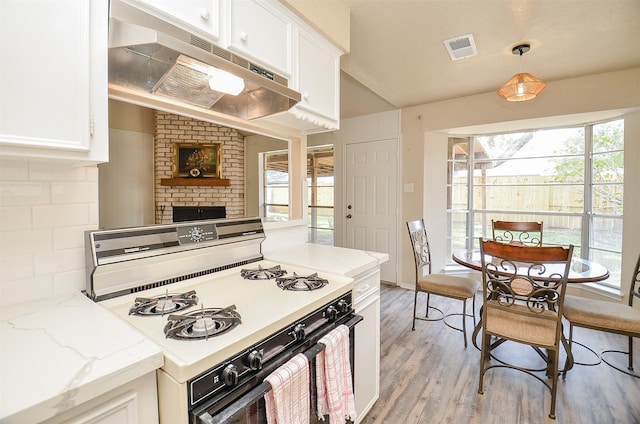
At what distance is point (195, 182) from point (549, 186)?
4099 mm

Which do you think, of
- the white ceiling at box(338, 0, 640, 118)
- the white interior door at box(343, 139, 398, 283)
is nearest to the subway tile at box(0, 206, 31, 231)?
the white ceiling at box(338, 0, 640, 118)

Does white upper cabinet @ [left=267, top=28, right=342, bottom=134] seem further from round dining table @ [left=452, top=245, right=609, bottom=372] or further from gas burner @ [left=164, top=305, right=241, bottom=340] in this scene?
round dining table @ [left=452, top=245, right=609, bottom=372]

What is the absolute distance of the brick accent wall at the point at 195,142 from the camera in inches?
58.9

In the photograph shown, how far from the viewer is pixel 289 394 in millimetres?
974

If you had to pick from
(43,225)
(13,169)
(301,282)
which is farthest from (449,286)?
(13,169)

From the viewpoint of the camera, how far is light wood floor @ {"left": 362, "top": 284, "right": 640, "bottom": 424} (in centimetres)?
176

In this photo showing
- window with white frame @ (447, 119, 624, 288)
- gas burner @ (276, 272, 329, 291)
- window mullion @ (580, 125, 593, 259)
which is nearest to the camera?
gas burner @ (276, 272, 329, 291)

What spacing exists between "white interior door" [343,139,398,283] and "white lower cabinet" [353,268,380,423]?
2.52 m

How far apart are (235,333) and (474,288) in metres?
2.36

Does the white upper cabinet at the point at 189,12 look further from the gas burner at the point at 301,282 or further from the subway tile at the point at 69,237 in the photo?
the gas burner at the point at 301,282

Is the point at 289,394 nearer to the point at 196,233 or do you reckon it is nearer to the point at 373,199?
the point at 196,233

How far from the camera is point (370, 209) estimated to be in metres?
4.40

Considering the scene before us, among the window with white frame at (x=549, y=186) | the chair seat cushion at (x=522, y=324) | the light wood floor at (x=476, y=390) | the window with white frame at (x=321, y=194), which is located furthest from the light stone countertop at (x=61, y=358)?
the window with white frame at (x=549, y=186)

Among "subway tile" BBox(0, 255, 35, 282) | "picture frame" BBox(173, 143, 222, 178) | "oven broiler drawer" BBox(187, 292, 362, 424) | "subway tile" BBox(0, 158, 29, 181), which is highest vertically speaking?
"picture frame" BBox(173, 143, 222, 178)
